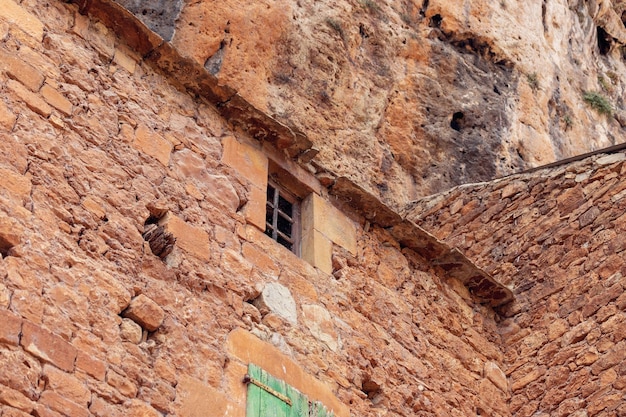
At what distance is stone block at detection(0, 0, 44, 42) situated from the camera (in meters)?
6.14

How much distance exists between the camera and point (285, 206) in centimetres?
784

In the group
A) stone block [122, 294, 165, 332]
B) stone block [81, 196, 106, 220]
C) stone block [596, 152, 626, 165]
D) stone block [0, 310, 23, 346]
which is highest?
stone block [596, 152, 626, 165]

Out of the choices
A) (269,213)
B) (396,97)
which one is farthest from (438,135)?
(269,213)

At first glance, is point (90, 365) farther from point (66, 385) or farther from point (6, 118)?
point (6, 118)

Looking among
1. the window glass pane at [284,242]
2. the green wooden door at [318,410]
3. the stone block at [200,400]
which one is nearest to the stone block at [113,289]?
the stone block at [200,400]

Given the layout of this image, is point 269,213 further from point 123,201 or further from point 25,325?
point 25,325

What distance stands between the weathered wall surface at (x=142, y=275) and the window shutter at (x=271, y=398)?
0.08 metres

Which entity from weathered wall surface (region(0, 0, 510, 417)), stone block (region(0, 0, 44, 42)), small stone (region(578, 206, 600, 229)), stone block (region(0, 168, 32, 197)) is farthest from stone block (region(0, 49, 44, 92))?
small stone (region(578, 206, 600, 229))

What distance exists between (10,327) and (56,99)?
164 centimetres

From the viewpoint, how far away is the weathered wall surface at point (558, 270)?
8.30 m

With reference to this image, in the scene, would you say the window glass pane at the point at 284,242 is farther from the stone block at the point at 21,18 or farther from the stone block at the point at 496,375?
the stone block at the point at 21,18

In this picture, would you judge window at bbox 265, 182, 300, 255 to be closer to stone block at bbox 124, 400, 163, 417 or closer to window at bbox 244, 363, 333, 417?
window at bbox 244, 363, 333, 417

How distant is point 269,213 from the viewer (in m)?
7.60

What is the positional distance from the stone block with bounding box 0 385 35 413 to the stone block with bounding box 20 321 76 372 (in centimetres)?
26
